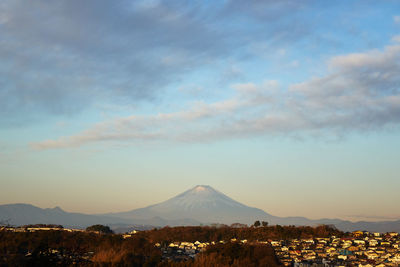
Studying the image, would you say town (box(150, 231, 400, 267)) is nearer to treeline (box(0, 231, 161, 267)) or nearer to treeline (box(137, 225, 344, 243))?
treeline (box(0, 231, 161, 267))

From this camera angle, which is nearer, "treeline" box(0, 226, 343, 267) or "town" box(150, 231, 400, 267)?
"treeline" box(0, 226, 343, 267)

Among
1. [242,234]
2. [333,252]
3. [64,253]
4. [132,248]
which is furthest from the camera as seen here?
[242,234]

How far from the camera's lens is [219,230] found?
8306 centimetres

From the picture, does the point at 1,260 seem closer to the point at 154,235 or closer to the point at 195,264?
the point at 195,264

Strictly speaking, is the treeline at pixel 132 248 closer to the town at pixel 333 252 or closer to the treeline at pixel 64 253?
the treeline at pixel 64 253

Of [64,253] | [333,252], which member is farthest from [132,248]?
[333,252]

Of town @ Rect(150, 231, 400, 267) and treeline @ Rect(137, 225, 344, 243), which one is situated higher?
treeline @ Rect(137, 225, 344, 243)

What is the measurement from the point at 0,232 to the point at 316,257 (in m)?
33.6

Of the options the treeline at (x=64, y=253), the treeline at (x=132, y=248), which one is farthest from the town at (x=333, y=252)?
the treeline at (x=64, y=253)

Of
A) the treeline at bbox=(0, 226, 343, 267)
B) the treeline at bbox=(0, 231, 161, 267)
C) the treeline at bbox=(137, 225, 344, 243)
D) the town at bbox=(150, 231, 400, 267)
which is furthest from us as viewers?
the treeline at bbox=(137, 225, 344, 243)

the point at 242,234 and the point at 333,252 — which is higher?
the point at 242,234

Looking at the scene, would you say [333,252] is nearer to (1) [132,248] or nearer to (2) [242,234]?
(1) [132,248]

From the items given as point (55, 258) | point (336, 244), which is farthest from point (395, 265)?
point (55, 258)

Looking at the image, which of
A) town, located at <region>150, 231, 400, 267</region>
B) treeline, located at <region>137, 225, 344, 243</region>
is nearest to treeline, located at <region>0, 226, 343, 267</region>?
treeline, located at <region>137, 225, 344, 243</region>
